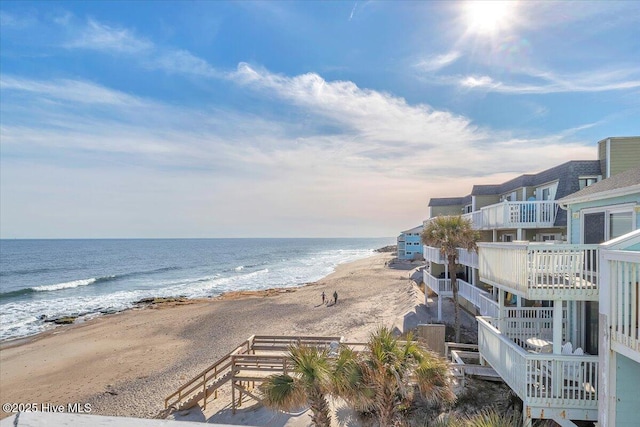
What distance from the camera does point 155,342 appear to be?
2406 centimetres

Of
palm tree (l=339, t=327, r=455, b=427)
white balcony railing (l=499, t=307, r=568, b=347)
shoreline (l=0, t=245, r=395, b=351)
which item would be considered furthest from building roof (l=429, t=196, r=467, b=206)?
shoreline (l=0, t=245, r=395, b=351)

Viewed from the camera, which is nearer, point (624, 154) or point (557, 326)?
point (557, 326)

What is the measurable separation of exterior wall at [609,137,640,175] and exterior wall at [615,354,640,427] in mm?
10454

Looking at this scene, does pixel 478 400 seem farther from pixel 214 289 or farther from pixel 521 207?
pixel 214 289

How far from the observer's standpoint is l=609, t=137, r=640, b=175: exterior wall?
12898 mm

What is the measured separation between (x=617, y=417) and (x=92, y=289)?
190 ft

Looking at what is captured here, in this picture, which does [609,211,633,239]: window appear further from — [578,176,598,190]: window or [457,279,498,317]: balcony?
[578,176,598,190]: window

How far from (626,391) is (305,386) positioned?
18.7 ft

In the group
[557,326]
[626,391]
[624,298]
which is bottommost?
[626,391]

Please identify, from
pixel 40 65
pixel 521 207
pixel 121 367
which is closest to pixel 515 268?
pixel 521 207

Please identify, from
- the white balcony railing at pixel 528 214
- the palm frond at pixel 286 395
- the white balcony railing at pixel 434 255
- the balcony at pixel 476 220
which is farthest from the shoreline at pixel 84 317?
the white balcony railing at pixel 528 214

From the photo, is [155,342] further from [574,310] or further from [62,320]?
[574,310]

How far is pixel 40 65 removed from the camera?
20.6m

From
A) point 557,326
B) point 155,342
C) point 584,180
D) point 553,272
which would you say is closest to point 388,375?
point 557,326
